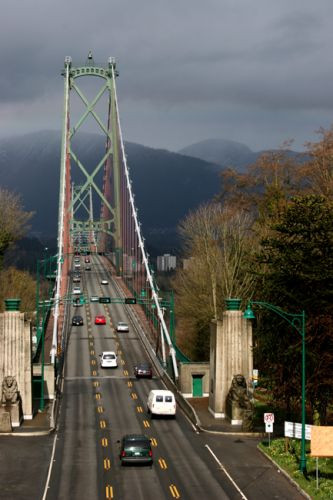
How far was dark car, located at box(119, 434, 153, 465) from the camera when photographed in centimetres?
4572

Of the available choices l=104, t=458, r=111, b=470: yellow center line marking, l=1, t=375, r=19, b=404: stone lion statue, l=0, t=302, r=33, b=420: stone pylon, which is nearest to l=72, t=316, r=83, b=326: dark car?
l=0, t=302, r=33, b=420: stone pylon

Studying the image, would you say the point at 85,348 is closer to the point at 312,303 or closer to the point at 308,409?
the point at 308,409

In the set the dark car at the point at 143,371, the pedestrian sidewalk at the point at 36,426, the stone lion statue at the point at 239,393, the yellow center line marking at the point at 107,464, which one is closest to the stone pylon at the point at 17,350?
the pedestrian sidewalk at the point at 36,426

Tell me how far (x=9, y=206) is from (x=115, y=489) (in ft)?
305

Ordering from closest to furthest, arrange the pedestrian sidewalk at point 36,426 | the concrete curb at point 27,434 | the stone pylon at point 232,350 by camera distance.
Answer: the concrete curb at point 27,434, the pedestrian sidewalk at point 36,426, the stone pylon at point 232,350

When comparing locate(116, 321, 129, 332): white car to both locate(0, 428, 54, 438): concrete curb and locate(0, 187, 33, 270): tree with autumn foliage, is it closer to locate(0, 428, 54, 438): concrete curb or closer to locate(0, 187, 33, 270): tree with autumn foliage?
locate(0, 187, 33, 270): tree with autumn foliage

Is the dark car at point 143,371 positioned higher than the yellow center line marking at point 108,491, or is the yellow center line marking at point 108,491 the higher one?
the dark car at point 143,371

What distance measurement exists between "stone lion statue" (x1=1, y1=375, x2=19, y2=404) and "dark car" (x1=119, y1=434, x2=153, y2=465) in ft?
43.7

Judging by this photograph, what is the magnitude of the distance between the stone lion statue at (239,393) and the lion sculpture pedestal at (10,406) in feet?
41.2

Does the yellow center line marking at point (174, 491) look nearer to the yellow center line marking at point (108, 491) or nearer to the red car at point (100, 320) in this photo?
the yellow center line marking at point (108, 491)

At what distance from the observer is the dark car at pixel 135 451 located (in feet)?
150

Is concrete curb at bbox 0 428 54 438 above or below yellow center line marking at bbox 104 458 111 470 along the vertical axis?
above

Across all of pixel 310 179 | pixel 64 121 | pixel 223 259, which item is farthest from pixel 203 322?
pixel 64 121

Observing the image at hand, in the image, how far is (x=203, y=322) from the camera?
91.6 m
